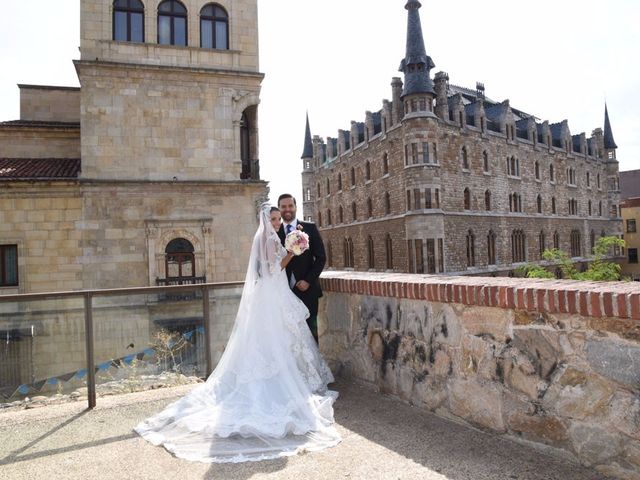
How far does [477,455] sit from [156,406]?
2.99 metres

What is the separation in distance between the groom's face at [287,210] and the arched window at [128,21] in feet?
47.6

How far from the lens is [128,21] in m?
16.2

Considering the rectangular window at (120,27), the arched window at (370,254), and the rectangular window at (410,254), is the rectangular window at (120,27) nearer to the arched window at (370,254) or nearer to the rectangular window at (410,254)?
the rectangular window at (410,254)

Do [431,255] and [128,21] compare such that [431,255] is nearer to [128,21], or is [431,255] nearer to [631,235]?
[128,21]

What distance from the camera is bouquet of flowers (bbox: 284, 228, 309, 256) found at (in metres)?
4.47

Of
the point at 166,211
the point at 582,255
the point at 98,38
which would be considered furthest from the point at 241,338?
the point at 582,255

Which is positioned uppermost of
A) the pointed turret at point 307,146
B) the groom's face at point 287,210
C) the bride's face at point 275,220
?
the pointed turret at point 307,146

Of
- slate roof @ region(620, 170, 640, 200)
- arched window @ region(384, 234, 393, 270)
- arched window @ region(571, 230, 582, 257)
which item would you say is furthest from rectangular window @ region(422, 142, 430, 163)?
slate roof @ region(620, 170, 640, 200)

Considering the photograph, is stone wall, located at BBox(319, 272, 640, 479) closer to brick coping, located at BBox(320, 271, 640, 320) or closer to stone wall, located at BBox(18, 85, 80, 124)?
brick coping, located at BBox(320, 271, 640, 320)

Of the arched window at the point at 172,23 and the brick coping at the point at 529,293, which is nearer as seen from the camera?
the brick coping at the point at 529,293

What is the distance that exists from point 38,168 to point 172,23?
7172mm

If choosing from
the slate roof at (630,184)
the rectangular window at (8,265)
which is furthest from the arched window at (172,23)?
the slate roof at (630,184)

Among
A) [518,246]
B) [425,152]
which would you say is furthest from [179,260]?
[518,246]

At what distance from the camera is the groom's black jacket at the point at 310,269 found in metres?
4.85
